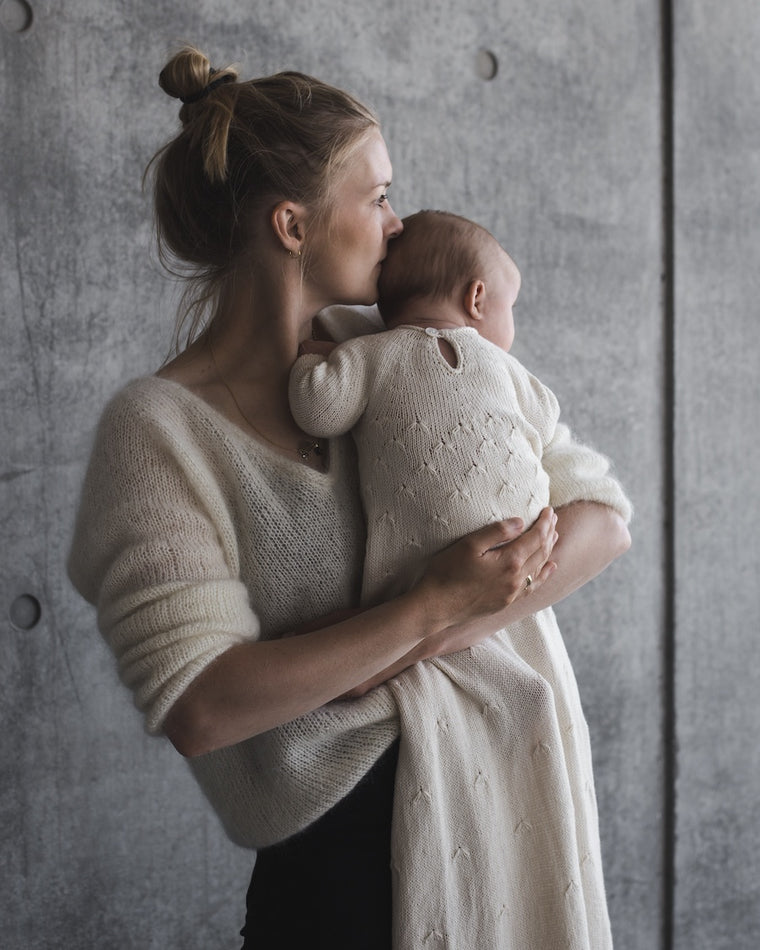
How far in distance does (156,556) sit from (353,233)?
56 centimetres

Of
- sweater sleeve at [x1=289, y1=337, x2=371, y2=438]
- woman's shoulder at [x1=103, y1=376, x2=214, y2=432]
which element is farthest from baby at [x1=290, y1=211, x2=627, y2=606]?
woman's shoulder at [x1=103, y1=376, x2=214, y2=432]

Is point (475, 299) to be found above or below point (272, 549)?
above

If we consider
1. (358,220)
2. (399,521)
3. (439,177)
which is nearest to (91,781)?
(399,521)

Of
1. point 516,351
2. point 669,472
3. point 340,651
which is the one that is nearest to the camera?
point 340,651

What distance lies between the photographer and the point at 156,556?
130 centimetres

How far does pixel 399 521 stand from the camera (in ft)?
4.61

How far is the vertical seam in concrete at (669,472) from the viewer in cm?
328

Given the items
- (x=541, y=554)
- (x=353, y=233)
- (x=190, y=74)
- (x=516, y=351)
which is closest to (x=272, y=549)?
(x=541, y=554)

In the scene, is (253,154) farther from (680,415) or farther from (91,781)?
(680,415)

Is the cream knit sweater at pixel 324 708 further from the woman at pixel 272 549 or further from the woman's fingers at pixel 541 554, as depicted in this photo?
the woman's fingers at pixel 541 554

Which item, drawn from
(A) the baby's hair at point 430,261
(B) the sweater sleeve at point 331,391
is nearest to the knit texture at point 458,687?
(B) the sweater sleeve at point 331,391

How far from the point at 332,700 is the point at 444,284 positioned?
2.16ft

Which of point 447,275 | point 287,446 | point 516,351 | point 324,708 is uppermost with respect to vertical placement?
point 447,275

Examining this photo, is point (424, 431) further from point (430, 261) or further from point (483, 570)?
point (430, 261)
